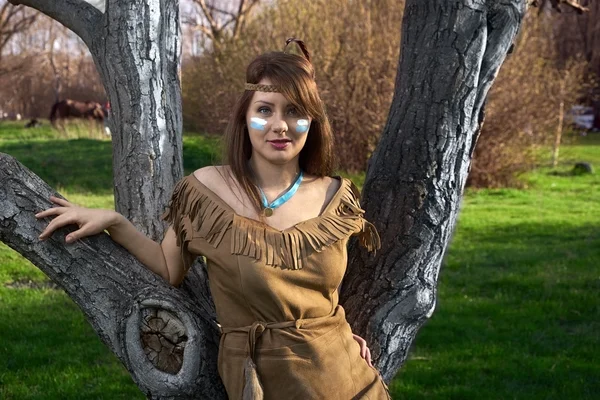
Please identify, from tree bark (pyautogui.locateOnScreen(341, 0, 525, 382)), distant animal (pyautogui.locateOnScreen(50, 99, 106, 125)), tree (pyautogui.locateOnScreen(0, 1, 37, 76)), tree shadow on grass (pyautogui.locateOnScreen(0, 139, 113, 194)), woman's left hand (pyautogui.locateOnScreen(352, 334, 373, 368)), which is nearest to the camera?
woman's left hand (pyautogui.locateOnScreen(352, 334, 373, 368))

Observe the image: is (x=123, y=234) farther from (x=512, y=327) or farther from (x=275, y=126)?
(x=512, y=327)

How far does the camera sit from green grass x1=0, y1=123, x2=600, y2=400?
4.29 metres

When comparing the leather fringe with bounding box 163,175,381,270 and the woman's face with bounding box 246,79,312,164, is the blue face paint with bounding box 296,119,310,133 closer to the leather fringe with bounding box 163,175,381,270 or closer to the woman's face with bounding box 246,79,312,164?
the woman's face with bounding box 246,79,312,164

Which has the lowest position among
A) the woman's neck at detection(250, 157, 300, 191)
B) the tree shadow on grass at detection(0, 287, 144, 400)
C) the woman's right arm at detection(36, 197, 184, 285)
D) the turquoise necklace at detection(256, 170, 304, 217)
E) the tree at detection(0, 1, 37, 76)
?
the tree shadow on grass at detection(0, 287, 144, 400)

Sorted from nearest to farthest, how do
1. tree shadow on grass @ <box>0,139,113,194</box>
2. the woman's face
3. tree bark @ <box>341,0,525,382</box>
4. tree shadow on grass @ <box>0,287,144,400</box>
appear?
1. the woman's face
2. tree bark @ <box>341,0,525,382</box>
3. tree shadow on grass @ <box>0,287,144,400</box>
4. tree shadow on grass @ <box>0,139,113,194</box>

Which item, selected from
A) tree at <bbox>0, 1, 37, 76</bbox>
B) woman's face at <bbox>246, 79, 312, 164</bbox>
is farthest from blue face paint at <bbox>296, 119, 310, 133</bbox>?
tree at <bbox>0, 1, 37, 76</bbox>

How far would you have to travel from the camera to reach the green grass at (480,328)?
4293 mm

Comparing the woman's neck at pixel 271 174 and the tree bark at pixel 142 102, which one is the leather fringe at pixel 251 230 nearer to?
the woman's neck at pixel 271 174

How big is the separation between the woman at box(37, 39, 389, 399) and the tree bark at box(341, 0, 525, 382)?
29 centimetres

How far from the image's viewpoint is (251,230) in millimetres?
2076

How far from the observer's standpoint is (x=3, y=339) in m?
4.92

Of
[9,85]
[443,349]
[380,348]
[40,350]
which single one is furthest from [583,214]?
[9,85]

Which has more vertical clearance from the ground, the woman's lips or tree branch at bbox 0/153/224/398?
the woman's lips

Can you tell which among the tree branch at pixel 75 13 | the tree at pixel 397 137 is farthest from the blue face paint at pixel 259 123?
the tree branch at pixel 75 13
